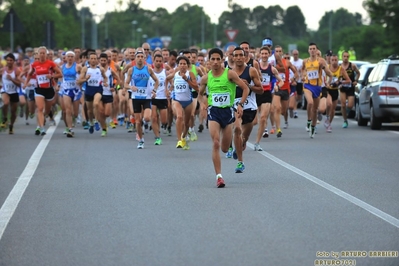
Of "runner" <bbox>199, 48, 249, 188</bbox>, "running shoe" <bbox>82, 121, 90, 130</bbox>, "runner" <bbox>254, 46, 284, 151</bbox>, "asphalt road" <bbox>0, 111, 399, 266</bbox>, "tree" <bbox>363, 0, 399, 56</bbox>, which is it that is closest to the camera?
"asphalt road" <bbox>0, 111, 399, 266</bbox>

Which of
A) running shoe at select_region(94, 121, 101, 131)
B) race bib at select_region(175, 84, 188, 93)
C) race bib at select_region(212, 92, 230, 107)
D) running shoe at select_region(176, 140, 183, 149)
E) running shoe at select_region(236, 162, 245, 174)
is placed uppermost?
race bib at select_region(212, 92, 230, 107)

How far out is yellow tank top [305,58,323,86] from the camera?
23875mm

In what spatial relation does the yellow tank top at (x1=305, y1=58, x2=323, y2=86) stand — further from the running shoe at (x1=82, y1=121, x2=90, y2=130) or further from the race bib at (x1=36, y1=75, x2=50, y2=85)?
the running shoe at (x1=82, y1=121, x2=90, y2=130)

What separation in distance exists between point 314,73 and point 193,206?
12.7 metres

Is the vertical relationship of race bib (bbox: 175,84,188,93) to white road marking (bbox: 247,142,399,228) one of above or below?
above

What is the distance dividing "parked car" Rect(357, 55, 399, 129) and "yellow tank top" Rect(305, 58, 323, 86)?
2160 millimetres

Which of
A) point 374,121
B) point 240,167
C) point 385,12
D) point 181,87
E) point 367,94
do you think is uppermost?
point 385,12

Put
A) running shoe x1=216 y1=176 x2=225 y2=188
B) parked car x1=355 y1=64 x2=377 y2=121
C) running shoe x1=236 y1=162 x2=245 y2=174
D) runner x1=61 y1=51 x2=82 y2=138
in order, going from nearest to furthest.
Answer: running shoe x1=216 y1=176 x2=225 y2=188 → running shoe x1=236 y1=162 x2=245 y2=174 → runner x1=61 y1=51 x2=82 y2=138 → parked car x1=355 y1=64 x2=377 y2=121

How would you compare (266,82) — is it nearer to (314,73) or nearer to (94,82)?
(314,73)

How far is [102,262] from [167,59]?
16.5 metres

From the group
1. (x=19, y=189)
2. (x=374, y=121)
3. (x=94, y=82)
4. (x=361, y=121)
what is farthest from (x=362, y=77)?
(x=19, y=189)

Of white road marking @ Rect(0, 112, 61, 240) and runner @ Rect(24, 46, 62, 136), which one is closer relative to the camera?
white road marking @ Rect(0, 112, 61, 240)

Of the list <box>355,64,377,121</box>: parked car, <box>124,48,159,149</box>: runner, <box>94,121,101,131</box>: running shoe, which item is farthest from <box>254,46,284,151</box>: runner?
<box>355,64,377,121</box>: parked car

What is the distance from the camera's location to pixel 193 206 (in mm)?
11648
